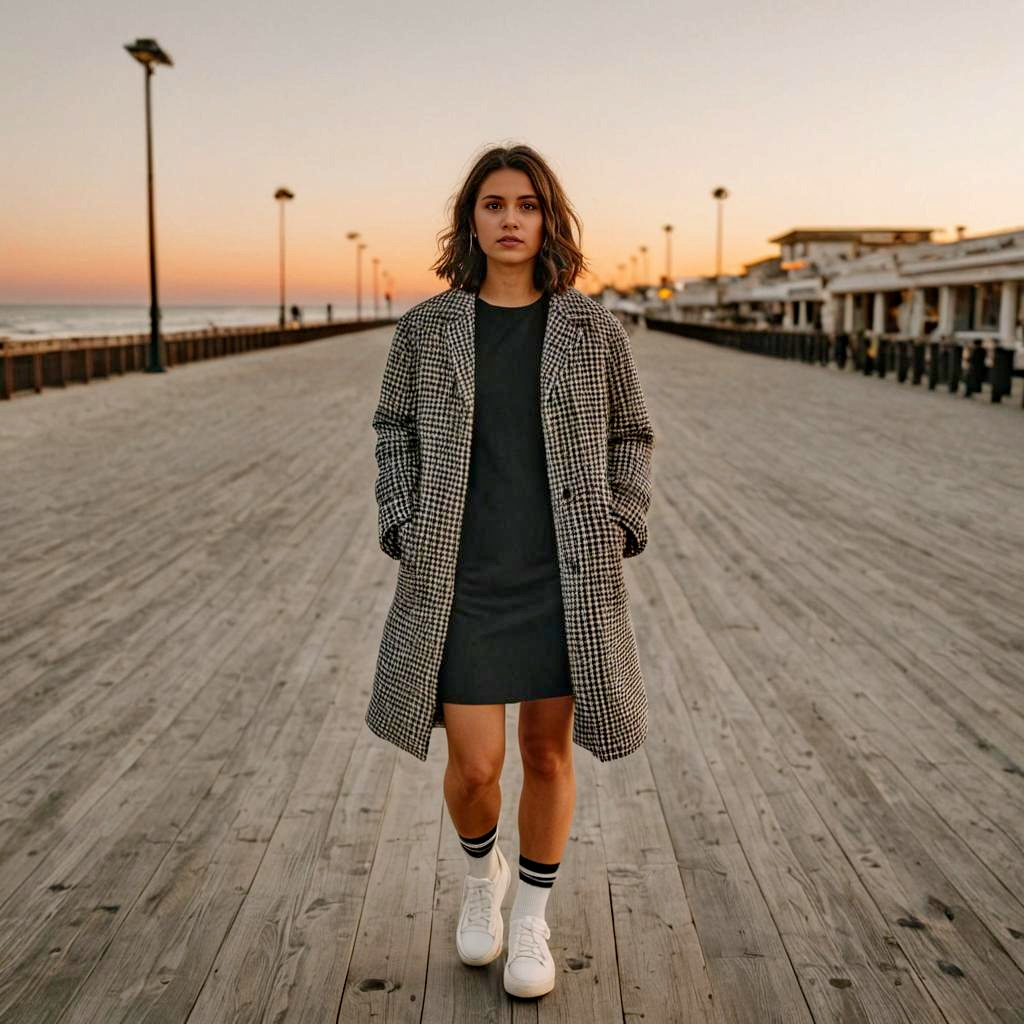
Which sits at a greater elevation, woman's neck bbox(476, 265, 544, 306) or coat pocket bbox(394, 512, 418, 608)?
woman's neck bbox(476, 265, 544, 306)

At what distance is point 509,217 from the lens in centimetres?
253

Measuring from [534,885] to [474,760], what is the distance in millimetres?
355

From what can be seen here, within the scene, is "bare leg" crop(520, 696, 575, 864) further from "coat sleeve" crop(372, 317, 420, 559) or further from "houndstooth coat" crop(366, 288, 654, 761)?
"coat sleeve" crop(372, 317, 420, 559)

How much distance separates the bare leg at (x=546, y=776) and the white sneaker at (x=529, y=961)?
0.50ft

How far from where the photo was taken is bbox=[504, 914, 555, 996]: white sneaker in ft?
8.57

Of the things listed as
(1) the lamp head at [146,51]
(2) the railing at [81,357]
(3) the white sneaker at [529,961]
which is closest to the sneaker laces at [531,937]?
(3) the white sneaker at [529,961]

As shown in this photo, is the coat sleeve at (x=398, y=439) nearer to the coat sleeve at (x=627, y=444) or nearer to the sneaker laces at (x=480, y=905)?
the coat sleeve at (x=627, y=444)

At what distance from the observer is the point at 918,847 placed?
340cm

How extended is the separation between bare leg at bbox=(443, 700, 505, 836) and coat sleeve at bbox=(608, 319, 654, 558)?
0.47 m

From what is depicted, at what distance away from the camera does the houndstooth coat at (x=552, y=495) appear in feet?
8.15

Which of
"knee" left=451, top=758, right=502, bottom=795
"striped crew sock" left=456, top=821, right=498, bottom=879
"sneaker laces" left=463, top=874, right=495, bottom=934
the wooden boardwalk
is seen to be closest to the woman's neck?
"knee" left=451, top=758, right=502, bottom=795

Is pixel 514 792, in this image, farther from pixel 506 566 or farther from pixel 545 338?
pixel 545 338

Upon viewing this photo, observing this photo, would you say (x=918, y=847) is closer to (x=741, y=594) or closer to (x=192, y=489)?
(x=741, y=594)

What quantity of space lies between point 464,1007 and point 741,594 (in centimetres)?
415
